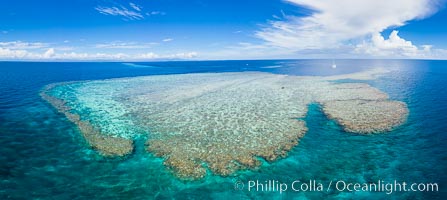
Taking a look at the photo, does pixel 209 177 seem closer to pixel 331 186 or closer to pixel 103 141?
pixel 331 186

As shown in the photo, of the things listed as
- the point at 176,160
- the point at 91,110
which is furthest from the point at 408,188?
the point at 91,110

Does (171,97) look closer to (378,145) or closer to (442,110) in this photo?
(378,145)

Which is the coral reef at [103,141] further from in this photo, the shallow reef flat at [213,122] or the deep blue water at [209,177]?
the deep blue water at [209,177]
